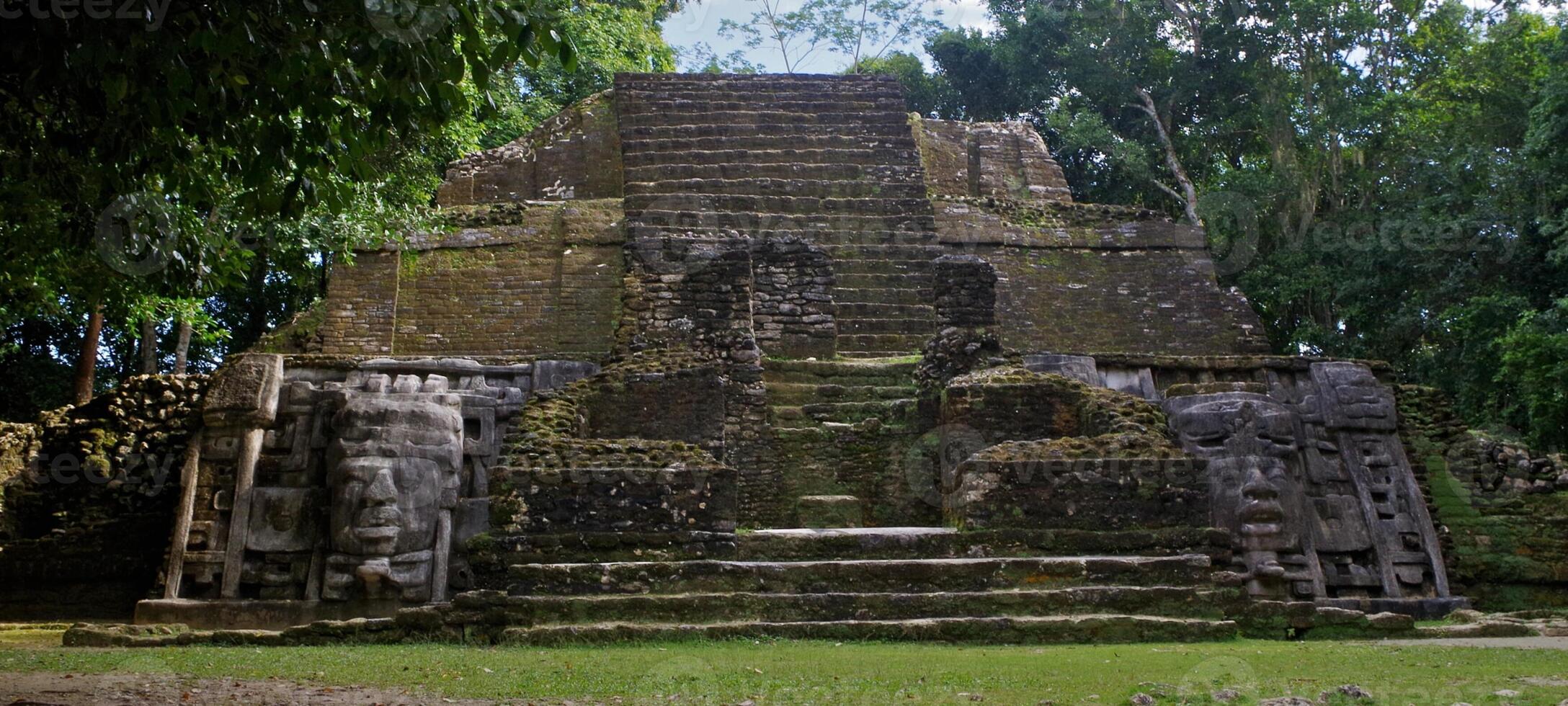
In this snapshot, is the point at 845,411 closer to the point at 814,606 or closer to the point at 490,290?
the point at 814,606

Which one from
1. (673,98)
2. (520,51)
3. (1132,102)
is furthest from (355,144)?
(1132,102)

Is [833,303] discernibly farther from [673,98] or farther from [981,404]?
[673,98]

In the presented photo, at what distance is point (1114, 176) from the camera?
92.3 ft

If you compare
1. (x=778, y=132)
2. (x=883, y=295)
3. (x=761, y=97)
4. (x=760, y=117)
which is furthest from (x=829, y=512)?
(x=761, y=97)

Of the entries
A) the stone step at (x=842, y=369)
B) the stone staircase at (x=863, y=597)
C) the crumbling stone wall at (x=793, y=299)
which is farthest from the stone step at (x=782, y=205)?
the stone staircase at (x=863, y=597)

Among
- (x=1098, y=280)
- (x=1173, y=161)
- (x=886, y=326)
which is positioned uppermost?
(x=1173, y=161)

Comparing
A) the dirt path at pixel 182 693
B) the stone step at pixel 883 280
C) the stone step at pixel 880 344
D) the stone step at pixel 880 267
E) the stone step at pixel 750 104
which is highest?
the stone step at pixel 750 104

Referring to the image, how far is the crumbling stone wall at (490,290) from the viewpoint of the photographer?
15461 mm

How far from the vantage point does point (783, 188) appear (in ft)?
54.0

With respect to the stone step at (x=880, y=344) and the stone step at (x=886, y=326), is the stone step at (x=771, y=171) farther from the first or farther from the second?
the stone step at (x=880, y=344)

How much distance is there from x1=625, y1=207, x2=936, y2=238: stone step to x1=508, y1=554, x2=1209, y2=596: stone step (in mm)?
7804

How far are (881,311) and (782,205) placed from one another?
2.58 meters

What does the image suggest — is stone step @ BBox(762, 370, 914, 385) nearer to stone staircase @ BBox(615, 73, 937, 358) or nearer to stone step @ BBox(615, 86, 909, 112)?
stone staircase @ BBox(615, 73, 937, 358)

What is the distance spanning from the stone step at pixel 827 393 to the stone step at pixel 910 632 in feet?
14.5
